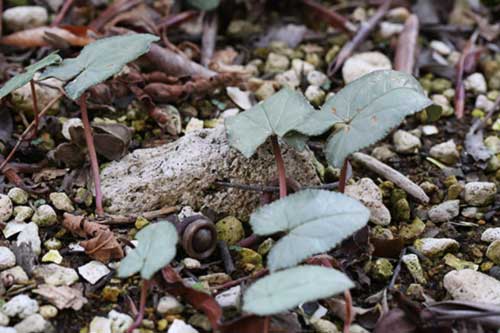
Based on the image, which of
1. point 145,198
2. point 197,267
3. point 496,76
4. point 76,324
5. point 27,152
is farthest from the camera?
point 496,76

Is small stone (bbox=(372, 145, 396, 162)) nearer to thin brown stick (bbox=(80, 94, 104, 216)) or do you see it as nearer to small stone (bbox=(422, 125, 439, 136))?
small stone (bbox=(422, 125, 439, 136))

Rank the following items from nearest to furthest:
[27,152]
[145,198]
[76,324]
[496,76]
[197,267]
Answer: [76,324] → [197,267] → [145,198] → [27,152] → [496,76]

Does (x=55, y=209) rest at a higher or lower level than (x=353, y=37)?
lower

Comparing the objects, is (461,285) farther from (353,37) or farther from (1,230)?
(353,37)

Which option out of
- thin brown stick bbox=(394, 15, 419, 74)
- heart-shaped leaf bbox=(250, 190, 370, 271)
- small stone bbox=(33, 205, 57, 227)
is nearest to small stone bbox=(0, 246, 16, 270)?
small stone bbox=(33, 205, 57, 227)

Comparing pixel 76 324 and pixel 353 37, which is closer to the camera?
pixel 76 324

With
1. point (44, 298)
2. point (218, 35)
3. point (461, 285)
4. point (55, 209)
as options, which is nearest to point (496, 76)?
point (218, 35)

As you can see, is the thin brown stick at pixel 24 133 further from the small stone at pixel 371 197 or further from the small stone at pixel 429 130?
the small stone at pixel 429 130
